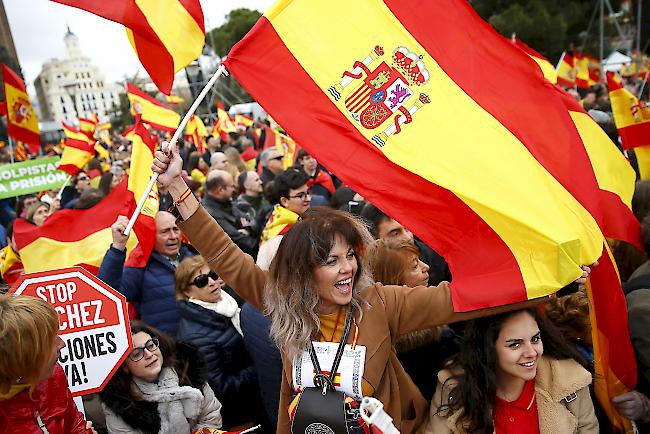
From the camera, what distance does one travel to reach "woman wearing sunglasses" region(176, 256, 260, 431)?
131 inches

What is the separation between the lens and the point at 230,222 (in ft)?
18.8

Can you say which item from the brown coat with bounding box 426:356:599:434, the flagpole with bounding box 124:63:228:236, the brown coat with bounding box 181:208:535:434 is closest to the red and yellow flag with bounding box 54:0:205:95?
the flagpole with bounding box 124:63:228:236

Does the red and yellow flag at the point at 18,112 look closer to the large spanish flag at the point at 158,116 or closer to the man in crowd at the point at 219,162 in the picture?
the large spanish flag at the point at 158,116

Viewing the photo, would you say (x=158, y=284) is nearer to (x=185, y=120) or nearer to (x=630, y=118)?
(x=185, y=120)

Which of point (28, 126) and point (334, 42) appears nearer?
point (334, 42)

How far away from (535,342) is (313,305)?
94cm

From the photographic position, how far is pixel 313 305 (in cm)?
229

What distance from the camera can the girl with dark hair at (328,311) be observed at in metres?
2.15

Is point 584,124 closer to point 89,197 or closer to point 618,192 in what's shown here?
point 618,192

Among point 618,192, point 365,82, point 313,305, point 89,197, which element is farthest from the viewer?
point 89,197

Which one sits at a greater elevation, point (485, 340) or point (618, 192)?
point (618, 192)

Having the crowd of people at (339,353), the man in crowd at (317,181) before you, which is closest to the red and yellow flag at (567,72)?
the man in crowd at (317,181)

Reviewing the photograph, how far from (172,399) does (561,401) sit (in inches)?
70.4

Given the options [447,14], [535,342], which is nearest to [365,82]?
[447,14]
